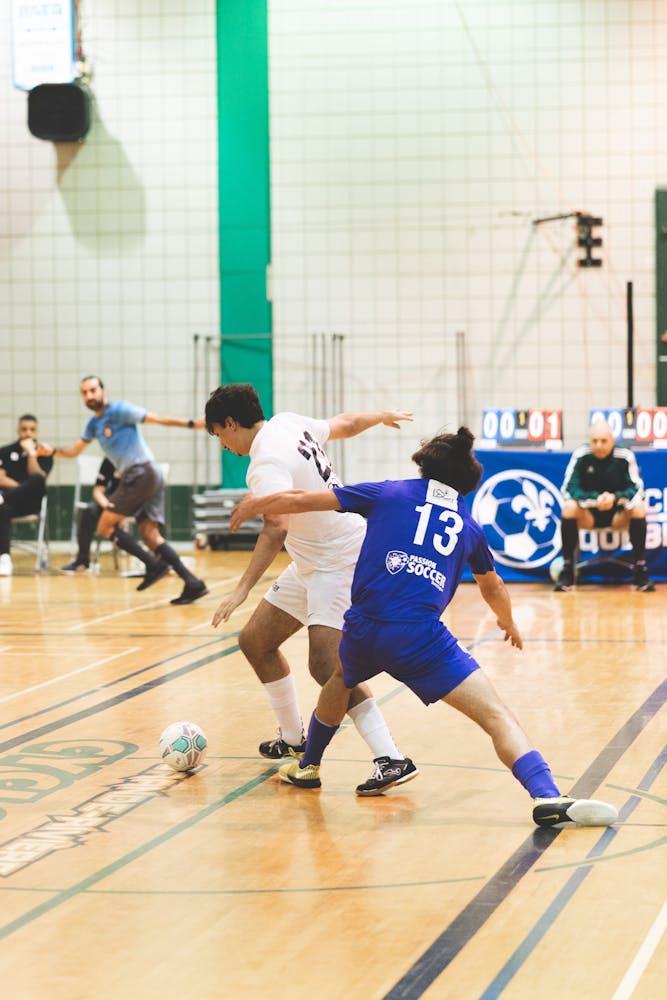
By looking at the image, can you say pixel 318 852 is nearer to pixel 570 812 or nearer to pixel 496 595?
pixel 570 812

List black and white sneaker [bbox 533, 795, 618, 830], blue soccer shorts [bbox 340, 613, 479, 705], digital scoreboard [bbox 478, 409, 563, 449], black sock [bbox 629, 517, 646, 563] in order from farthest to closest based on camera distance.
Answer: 1. digital scoreboard [bbox 478, 409, 563, 449]
2. black sock [bbox 629, 517, 646, 563]
3. blue soccer shorts [bbox 340, 613, 479, 705]
4. black and white sneaker [bbox 533, 795, 618, 830]

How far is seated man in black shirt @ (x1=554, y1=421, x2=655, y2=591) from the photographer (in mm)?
13195

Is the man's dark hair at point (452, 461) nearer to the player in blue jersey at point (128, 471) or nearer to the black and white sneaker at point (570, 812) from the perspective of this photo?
the black and white sneaker at point (570, 812)

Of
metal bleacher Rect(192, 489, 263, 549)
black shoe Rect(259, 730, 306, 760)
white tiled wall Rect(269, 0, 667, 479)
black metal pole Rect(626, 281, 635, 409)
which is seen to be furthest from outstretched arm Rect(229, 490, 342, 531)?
white tiled wall Rect(269, 0, 667, 479)

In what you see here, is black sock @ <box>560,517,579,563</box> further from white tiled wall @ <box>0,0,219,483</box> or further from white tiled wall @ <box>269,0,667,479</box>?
white tiled wall @ <box>0,0,219,483</box>

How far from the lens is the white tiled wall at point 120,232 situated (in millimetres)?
18203

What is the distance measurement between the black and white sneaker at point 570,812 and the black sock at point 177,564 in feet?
24.3

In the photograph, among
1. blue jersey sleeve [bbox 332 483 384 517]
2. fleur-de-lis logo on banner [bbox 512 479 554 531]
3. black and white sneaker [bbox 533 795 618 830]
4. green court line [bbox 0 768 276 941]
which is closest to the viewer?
green court line [bbox 0 768 276 941]

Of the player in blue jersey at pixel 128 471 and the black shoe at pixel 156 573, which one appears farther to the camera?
the player in blue jersey at pixel 128 471

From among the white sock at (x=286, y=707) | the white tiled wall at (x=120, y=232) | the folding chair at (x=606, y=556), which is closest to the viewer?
the white sock at (x=286, y=707)

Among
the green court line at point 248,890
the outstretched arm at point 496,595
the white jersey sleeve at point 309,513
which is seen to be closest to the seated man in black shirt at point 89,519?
the white jersey sleeve at point 309,513

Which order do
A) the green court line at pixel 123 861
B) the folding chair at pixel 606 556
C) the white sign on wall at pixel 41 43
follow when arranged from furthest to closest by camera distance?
the white sign on wall at pixel 41 43 → the folding chair at pixel 606 556 → the green court line at pixel 123 861

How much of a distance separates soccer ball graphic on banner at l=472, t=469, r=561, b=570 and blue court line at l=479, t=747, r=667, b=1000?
7.91 m

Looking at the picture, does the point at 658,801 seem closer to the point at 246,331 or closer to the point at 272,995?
the point at 272,995
